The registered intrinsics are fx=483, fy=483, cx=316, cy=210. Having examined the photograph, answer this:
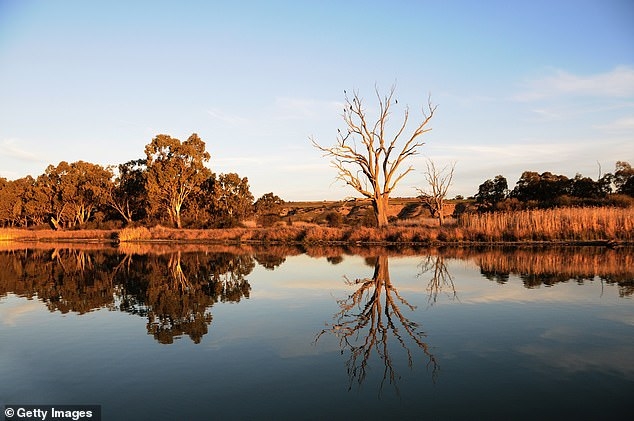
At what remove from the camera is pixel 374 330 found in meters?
8.89

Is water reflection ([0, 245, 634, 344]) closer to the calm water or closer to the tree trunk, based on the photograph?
the calm water

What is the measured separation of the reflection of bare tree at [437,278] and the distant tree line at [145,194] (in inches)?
1387

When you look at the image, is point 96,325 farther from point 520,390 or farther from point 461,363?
point 520,390

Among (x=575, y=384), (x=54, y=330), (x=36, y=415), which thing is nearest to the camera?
(x=36, y=415)

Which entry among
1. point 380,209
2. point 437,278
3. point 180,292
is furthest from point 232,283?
point 380,209

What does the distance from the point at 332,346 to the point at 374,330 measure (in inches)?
47.8

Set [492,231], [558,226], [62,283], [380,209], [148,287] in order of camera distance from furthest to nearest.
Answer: [380,209], [492,231], [558,226], [62,283], [148,287]

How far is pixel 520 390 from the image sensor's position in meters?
5.78

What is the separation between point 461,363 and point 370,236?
87.7 ft

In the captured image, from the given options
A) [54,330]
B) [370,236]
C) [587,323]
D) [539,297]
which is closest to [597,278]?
[539,297]

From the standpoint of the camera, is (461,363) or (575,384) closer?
(575,384)

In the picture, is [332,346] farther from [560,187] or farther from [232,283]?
[560,187]

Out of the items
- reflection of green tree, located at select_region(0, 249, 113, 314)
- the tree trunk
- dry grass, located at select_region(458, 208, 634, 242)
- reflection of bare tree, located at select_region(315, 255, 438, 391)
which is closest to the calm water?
reflection of bare tree, located at select_region(315, 255, 438, 391)

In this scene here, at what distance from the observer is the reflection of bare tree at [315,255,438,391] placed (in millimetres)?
6906
